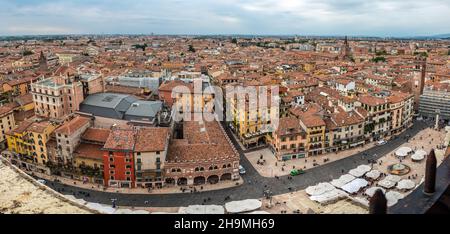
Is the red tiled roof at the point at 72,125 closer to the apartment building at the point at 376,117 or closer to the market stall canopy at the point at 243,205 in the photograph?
the market stall canopy at the point at 243,205

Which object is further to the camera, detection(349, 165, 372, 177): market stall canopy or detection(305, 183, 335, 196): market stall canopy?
detection(349, 165, 372, 177): market stall canopy

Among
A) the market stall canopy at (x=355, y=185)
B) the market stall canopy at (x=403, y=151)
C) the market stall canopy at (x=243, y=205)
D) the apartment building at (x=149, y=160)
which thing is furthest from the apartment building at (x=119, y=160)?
the market stall canopy at (x=403, y=151)

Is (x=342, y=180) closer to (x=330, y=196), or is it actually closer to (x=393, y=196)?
(x=330, y=196)

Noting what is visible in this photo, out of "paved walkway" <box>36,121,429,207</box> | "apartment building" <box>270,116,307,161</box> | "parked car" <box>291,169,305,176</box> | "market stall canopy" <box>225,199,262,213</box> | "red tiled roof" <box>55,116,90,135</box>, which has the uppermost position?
"red tiled roof" <box>55,116,90,135</box>

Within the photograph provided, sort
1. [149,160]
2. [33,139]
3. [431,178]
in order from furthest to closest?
[33,139], [149,160], [431,178]

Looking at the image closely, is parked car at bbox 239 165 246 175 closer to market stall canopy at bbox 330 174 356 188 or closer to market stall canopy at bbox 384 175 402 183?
market stall canopy at bbox 330 174 356 188

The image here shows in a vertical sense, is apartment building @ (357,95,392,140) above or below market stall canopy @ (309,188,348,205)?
above

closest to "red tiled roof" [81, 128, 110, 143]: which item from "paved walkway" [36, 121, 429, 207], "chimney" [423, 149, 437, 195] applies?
"paved walkway" [36, 121, 429, 207]

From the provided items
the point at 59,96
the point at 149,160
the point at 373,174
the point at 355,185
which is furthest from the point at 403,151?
the point at 59,96
